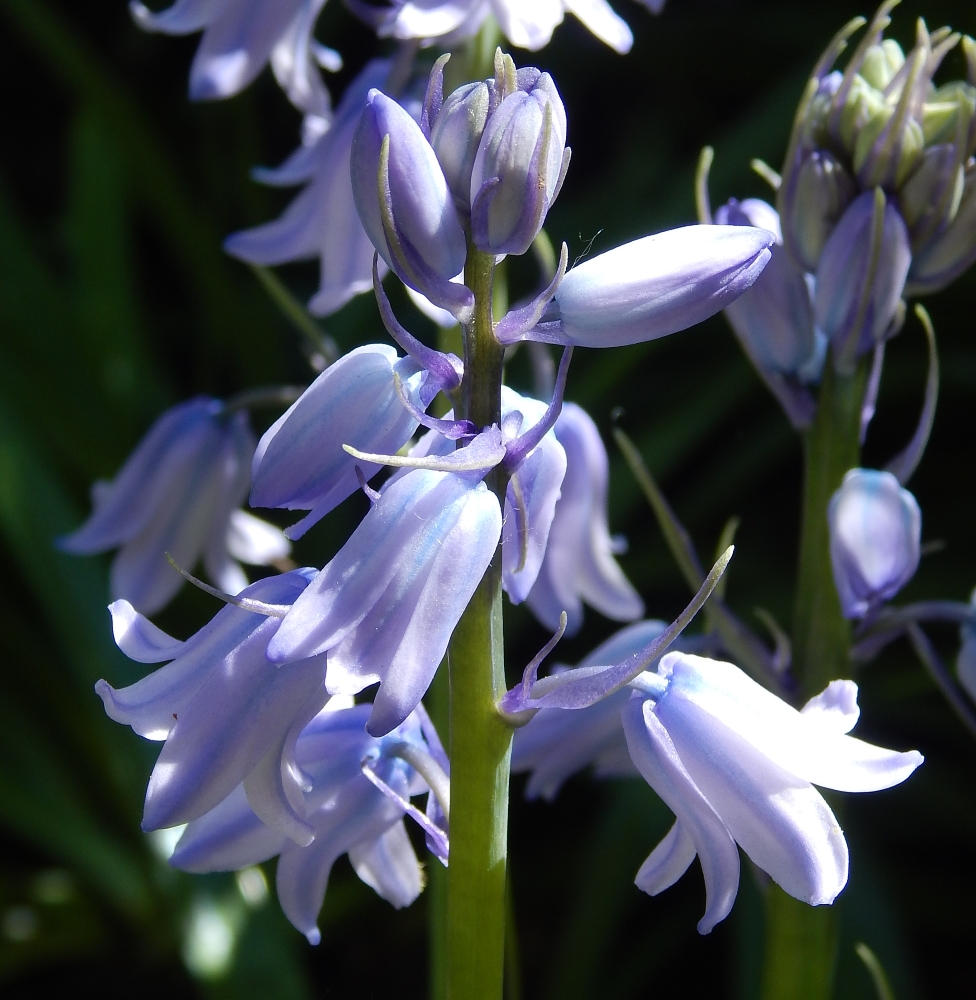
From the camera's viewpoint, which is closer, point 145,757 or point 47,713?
point 145,757

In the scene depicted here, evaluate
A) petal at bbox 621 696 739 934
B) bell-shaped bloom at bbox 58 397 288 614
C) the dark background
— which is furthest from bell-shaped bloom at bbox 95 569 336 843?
the dark background

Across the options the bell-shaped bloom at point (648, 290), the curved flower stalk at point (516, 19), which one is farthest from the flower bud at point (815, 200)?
the bell-shaped bloom at point (648, 290)

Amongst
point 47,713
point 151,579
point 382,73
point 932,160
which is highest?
point 382,73

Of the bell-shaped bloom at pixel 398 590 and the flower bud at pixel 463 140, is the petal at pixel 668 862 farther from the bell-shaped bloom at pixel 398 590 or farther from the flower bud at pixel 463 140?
the flower bud at pixel 463 140

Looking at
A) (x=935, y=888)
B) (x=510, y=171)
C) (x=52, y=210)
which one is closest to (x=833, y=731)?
(x=510, y=171)

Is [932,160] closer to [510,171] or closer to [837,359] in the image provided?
[837,359]

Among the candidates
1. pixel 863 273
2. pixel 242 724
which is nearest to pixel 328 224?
pixel 863 273

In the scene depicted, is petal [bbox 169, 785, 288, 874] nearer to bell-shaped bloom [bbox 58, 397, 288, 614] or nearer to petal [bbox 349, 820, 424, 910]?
petal [bbox 349, 820, 424, 910]
